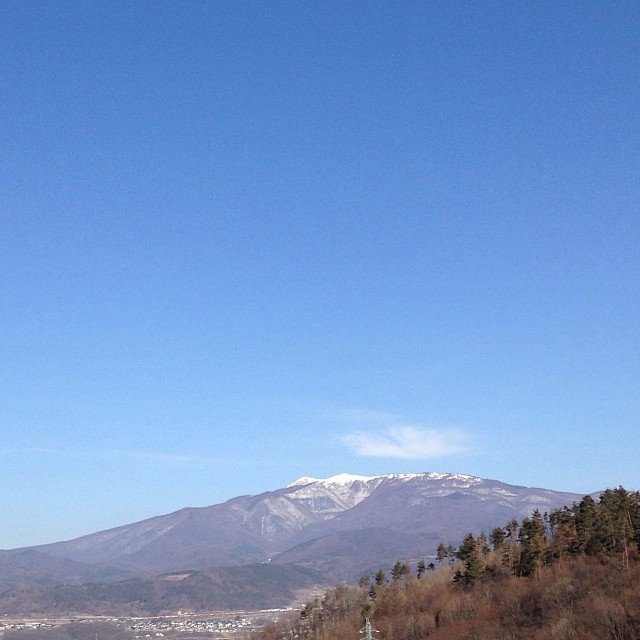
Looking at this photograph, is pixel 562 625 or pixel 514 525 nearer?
pixel 562 625

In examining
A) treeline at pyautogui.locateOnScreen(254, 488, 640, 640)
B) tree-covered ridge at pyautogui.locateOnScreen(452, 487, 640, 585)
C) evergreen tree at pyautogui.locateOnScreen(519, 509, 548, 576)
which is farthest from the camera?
evergreen tree at pyautogui.locateOnScreen(519, 509, 548, 576)

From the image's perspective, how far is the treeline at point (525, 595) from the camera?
92438mm

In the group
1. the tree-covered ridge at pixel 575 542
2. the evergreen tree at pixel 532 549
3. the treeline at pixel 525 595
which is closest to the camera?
the treeline at pixel 525 595

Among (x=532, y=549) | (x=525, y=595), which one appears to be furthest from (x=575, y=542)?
(x=525, y=595)

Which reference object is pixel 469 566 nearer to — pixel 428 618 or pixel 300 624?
pixel 428 618

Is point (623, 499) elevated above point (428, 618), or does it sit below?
above

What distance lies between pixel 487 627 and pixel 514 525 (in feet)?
277

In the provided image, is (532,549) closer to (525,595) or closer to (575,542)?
(575,542)

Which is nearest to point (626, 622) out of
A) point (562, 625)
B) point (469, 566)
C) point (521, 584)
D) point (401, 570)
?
point (562, 625)

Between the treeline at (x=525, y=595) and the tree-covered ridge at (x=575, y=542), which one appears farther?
the tree-covered ridge at (x=575, y=542)

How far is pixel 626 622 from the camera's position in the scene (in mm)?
84250

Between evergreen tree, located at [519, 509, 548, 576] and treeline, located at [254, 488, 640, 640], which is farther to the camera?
evergreen tree, located at [519, 509, 548, 576]

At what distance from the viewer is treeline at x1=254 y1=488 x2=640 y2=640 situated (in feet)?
303

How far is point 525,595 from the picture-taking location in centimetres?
11781
